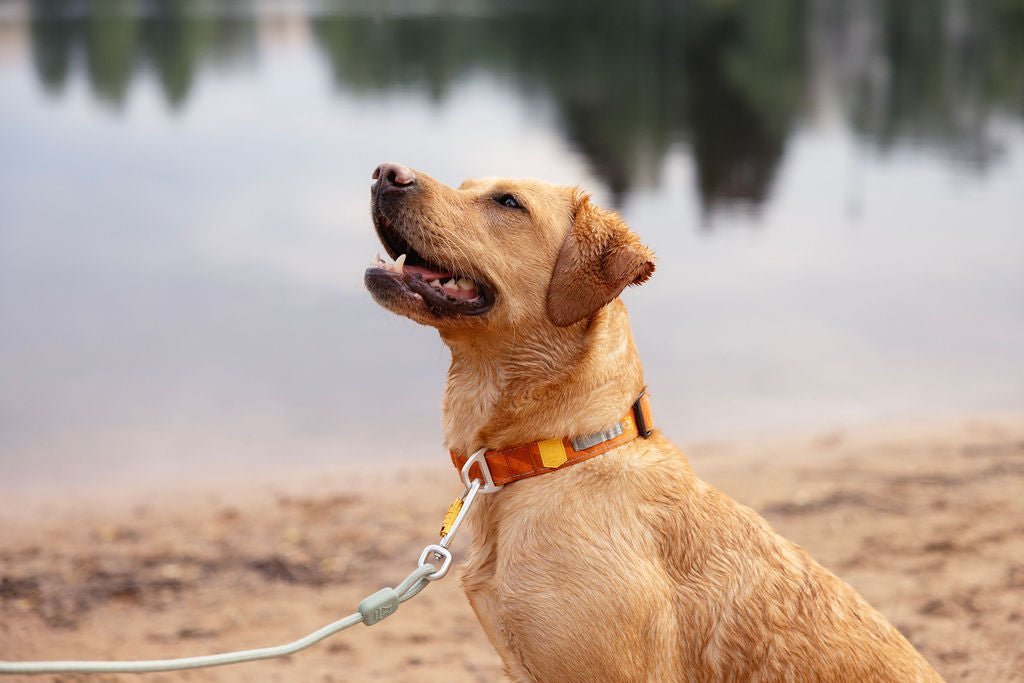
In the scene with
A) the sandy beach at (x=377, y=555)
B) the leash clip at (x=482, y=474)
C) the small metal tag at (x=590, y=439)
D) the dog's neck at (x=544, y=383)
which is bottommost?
the sandy beach at (x=377, y=555)

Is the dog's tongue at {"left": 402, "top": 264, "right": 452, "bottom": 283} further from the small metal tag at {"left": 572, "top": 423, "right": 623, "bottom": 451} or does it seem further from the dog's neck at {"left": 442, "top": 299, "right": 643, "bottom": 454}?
the small metal tag at {"left": 572, "top": 423, "right": 623, "bottom": 451}

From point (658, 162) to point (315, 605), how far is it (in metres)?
18.7

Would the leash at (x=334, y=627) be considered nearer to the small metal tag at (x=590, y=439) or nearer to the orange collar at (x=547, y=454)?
the orange collar at (x=547, y=454)

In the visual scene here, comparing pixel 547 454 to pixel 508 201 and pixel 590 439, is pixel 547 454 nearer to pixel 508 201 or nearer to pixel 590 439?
pixel 590 439

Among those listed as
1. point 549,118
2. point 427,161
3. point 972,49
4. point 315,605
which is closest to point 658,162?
point 427,161

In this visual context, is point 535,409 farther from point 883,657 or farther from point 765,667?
point 883,657

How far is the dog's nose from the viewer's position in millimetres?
3656

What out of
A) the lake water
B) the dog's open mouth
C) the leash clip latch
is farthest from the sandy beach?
the dog's open mouth

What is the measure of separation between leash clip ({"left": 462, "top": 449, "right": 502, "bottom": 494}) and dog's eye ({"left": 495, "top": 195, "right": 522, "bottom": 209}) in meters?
0.93

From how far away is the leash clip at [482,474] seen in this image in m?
3.51

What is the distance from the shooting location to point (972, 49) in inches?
1693

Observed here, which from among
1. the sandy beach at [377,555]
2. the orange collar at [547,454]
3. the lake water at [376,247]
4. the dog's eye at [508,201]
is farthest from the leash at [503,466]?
the sandy beach at [377,555]

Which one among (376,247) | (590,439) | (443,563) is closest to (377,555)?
(443,563)

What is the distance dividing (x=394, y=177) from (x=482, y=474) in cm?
109
